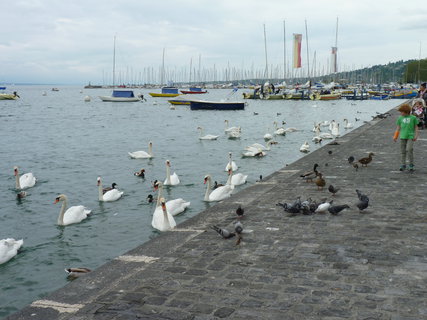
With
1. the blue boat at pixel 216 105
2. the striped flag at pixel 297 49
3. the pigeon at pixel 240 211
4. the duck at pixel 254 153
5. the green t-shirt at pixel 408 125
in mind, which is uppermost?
the striped flag at pixel 297 49

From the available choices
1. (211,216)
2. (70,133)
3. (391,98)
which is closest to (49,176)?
(211,216)

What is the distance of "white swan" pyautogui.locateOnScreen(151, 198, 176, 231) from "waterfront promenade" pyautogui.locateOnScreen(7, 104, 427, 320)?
1.24m

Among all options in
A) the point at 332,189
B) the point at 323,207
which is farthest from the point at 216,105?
the point at 323,207

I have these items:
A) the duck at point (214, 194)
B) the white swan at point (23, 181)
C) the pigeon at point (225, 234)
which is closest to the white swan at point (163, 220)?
the duck at point (214, 194)

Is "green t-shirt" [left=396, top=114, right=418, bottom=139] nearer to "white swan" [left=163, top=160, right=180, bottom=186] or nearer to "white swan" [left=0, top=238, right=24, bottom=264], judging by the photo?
"white swan" [left=163, top=160, right=180, bottom=186]

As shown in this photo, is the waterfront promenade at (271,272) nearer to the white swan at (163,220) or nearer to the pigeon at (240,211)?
the pigeon at (240,211)

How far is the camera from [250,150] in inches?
880

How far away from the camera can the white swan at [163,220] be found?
9.72 meters

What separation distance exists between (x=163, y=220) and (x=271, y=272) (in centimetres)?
483

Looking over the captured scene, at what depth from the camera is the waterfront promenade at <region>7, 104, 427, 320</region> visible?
4.59 metres

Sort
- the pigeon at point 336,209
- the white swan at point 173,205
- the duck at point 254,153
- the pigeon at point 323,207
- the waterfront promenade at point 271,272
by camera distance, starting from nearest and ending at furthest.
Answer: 1. the waterfront promenade at point 271,272
2. the pigeon at point 336,209
3. the pigeon at point 323,207
4. the white swan at point 173,205
5. the duck at point 254,153

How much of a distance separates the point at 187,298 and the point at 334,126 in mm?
27846

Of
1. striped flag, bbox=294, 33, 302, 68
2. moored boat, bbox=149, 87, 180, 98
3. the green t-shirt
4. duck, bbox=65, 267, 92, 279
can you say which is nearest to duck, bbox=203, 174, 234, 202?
the green t-shirt

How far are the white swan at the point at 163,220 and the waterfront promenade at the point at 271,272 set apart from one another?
4.06ft
